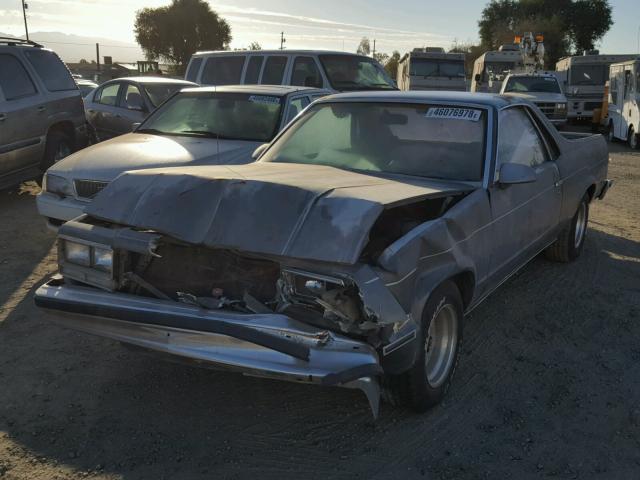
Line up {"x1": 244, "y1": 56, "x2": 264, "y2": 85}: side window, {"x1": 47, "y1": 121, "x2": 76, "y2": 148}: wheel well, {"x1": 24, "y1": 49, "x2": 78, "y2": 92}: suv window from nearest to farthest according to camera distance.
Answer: {"x1": 24, "y1": 49, "x2": 78, "y2": 92}: suv window
{"x1": 47, "y1": 121, "x2": 76, "y2": 148}: wheel well
{"x1": 244, "y1": 56, "x2": 264, "y2": 85}: side window

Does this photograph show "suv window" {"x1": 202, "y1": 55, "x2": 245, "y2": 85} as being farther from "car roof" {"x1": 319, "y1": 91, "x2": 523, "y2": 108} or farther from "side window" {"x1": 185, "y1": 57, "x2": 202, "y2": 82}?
"car roof" {"x1": 319, "y1": 91, "x2": 523, "y2": 108}

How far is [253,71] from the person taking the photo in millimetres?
11547

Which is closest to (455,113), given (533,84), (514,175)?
(514,175)

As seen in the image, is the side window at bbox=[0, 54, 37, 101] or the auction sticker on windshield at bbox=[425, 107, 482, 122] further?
the side window at bbox=[0, 54, 37, 101]

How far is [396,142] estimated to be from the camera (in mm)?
4453

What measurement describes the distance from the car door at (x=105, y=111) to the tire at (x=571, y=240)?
7.44 meters

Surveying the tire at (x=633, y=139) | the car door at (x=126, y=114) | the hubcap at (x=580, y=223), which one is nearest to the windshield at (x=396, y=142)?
the hubcap at (x=580, y=223)

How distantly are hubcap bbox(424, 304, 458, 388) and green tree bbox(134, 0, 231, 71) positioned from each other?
195 feet

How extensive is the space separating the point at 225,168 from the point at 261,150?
3.51 feet

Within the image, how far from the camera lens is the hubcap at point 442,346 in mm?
3549

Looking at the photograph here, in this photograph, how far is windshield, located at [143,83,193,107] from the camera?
10.4 meters

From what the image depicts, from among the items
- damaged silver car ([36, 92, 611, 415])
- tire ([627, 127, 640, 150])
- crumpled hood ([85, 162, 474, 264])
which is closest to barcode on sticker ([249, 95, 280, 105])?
damaged silver car ([36, 92, 611, 415])

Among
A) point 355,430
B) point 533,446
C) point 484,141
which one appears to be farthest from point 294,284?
point 484,141

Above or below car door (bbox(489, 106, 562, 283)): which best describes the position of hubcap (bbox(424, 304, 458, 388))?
below
